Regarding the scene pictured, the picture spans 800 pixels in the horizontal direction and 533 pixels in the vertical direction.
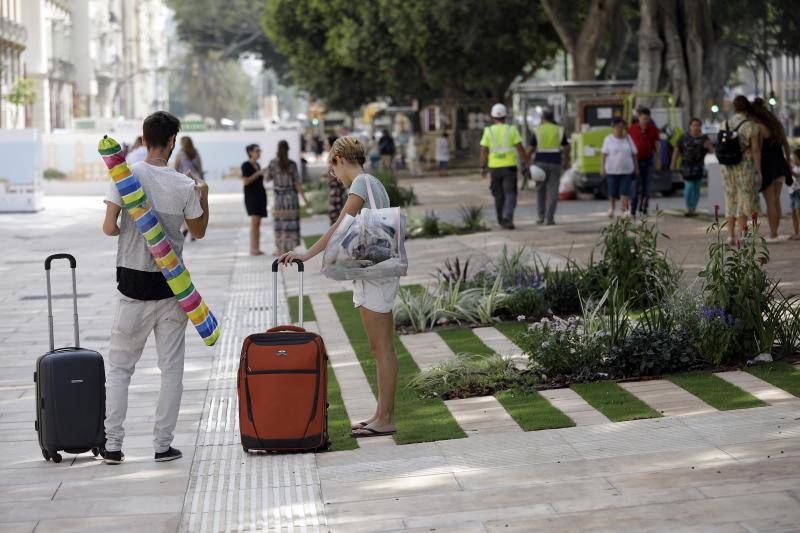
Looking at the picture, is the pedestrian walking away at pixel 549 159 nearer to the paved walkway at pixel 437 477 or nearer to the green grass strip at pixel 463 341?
the green grass strip at pixel 463 341

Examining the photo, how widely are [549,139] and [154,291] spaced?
1447cm

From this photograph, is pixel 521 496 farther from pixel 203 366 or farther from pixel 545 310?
pixel 545 310

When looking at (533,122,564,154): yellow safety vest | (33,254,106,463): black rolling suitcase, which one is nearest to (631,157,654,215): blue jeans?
(533,122,564,154): yellow safety vest

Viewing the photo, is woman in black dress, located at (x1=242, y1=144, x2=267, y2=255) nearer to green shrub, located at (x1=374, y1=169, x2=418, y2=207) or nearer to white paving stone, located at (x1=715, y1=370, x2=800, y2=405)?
green shrub, located at (x1=374, y1=169, x2=418, y2=207)

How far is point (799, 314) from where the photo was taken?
9.18 meters

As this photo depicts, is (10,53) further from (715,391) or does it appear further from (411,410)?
(715,391)

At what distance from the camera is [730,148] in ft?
49.8

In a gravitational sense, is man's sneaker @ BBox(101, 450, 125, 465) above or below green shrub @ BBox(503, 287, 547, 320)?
below

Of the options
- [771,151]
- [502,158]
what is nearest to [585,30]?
[502,158]

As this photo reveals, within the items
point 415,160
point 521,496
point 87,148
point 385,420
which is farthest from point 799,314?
point 415,160

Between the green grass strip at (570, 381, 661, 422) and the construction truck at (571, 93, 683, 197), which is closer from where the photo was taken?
the green grass strip at (570, 381, 661, 422)

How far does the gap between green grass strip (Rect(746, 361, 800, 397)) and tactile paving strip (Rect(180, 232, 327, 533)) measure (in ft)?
9.60

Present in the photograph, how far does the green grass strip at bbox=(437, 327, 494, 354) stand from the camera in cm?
1019

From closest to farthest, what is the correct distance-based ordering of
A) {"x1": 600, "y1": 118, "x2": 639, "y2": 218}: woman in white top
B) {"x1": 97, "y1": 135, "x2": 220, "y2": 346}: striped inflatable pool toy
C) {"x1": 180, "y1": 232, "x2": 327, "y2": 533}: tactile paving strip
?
1. {"x1": 180, "y1": 232, "x2": 327, "y2": 533}: tactile paving strip
2. {"x1": 97, "y1": 135, "x2": 220, "y2": 346}: striped inflatable pool toy
3. {"x1": 600, "y1": 118, "x2": 639, "y2": 218}: woman in white top
